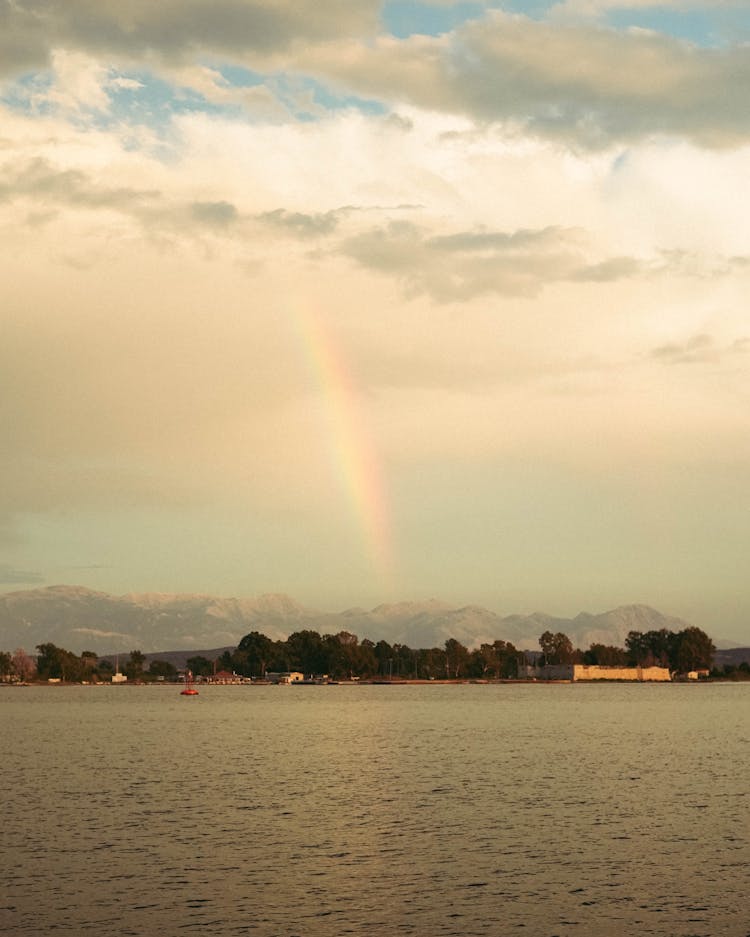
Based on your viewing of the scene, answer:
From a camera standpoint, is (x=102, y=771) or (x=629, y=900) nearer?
(x=629, y=900)

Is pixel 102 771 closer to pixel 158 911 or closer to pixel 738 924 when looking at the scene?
pixel 158 911

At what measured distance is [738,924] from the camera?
47.9m

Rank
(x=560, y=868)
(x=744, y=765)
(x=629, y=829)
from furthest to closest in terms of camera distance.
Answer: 1. (x=744, y=765)
2. (x=629, y=829)
3. (x=560, y=868)

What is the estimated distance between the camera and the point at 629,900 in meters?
52.9

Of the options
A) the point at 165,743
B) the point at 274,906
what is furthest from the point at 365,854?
the point at 165,743

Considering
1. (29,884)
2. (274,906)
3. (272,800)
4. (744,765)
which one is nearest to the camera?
(274,906)

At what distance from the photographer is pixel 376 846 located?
6788 centimetres

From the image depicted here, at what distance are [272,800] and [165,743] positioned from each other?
74.4 meters

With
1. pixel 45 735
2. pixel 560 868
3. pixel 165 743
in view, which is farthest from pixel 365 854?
pixel 45 735

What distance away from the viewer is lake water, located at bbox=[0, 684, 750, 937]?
49375 millimetres

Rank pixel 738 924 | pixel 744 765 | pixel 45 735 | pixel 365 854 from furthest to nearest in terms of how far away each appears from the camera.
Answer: pixel 45 735 → pixel 744 765 → pixel 365 854 → pixel 738 924

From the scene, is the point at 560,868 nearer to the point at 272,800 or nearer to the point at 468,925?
the point at 468,925

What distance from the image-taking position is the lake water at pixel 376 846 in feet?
162

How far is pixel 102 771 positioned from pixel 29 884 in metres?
62.1
